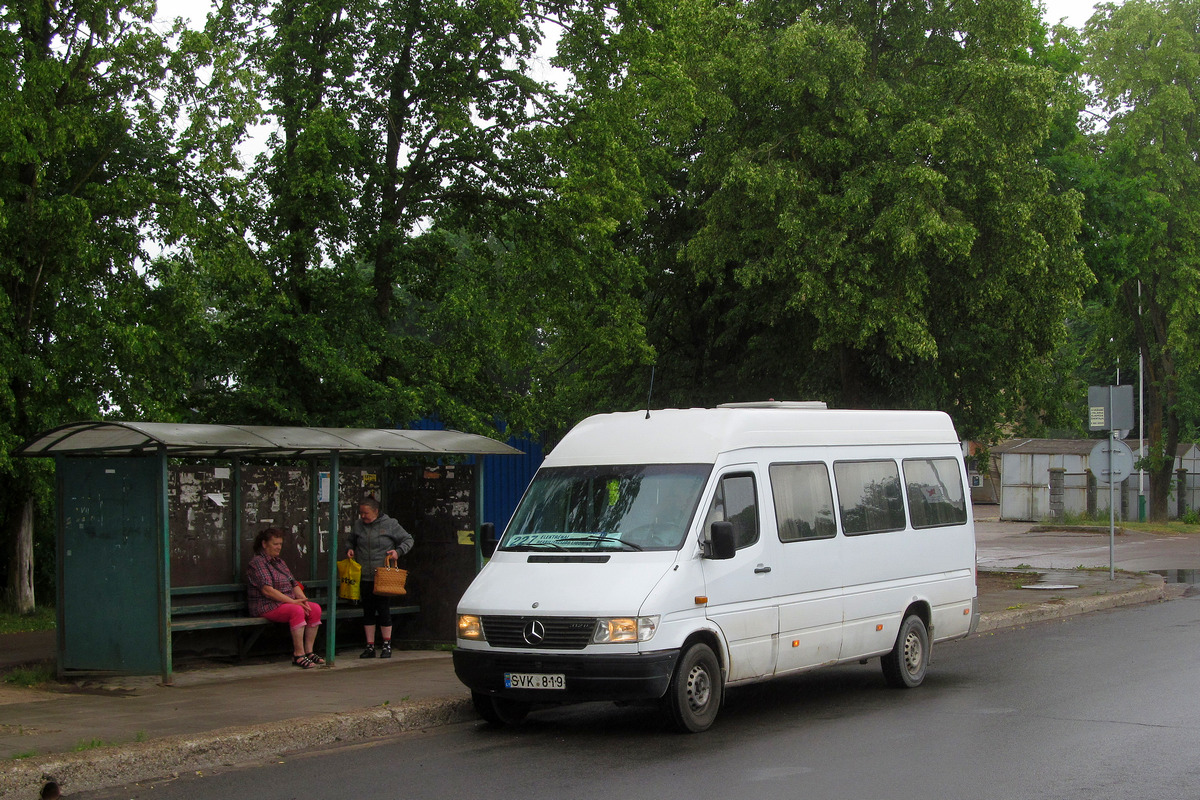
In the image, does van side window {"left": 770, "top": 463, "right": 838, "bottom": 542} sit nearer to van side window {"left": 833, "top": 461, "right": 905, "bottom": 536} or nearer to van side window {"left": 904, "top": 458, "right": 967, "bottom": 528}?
van side window {"left": 833, "top": 461, "right": 905, "bottom": 536}

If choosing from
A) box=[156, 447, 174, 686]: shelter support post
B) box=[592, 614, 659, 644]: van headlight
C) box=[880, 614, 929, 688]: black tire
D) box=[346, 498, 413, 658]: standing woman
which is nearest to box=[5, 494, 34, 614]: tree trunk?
box=[346, 498, 413, 658]: standing woman

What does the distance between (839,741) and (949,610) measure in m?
3.84

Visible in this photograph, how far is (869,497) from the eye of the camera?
11.2m

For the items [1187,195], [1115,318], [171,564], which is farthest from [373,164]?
[1115,318]

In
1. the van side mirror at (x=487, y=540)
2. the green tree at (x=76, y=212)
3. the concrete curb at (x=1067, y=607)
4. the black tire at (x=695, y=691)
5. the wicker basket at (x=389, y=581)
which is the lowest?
the concrete curb at (x=1067, y=607)

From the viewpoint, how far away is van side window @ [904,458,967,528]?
1183 cm

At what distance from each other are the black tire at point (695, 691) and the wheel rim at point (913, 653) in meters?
2.86

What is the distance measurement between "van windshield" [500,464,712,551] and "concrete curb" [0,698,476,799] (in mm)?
1488

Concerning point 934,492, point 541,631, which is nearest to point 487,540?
point 541,631

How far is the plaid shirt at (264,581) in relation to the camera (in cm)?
1207

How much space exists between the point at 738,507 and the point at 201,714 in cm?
435

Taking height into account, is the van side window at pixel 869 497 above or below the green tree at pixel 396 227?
below

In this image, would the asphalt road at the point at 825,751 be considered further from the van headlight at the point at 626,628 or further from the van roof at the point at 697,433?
the van roof at the point at 697,433

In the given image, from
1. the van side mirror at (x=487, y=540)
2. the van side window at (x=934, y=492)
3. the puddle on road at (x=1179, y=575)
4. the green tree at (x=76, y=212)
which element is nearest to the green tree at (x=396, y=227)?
the green tree at (x=76, y=212)
